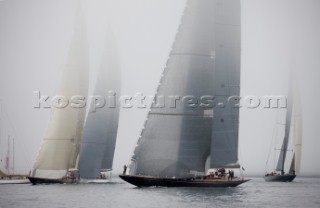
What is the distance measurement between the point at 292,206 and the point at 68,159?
3021 cm

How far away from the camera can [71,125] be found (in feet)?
227

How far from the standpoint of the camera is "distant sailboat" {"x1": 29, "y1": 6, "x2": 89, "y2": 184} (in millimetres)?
66750

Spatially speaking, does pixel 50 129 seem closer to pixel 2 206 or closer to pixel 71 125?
pixel 71 125

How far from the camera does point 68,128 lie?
226ft

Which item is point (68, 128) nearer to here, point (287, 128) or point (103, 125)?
point (103, 125)

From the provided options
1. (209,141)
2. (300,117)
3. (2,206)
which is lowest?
(2,206)

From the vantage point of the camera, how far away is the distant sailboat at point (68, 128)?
6675 centimetres

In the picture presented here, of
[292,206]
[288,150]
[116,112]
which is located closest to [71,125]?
[116,112]

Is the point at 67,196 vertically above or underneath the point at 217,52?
underneath

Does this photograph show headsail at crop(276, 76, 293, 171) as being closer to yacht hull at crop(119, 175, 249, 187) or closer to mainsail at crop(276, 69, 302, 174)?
mainsail at crop(276, 69, 302, 174)

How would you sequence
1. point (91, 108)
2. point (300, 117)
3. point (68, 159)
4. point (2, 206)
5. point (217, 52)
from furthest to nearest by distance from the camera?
1. point (300, 117)
2. point (91, 108)
3. point (68, 159)
4. point (217, 52)
5. point (2, 206)

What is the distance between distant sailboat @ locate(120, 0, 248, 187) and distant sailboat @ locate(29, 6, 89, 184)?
47.0ft

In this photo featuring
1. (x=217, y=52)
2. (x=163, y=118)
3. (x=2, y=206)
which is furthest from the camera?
(x=217, y=52)

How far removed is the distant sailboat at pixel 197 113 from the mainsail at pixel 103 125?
17081mm
